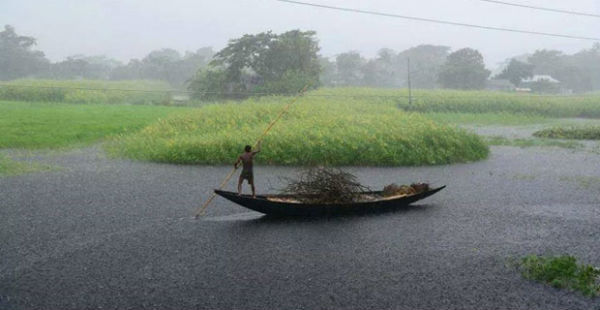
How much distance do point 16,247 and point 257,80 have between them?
31.3 meters

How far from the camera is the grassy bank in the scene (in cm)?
3581

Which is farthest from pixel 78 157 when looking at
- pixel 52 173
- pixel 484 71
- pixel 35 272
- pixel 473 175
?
pixel 484 71

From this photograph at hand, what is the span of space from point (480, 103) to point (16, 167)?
100 ft

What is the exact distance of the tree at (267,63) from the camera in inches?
1459

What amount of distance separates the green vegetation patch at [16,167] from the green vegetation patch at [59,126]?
291 centimetres

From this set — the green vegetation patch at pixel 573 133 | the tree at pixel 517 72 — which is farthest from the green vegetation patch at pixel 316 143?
the tree at pixel 517 72

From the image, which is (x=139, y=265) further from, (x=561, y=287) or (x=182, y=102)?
(x=182, y=102)

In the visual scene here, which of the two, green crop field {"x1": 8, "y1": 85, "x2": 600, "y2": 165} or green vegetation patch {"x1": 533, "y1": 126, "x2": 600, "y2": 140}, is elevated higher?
green crop field {"x1": 8, "y1": 85, "x2": 600, "y2": 165}

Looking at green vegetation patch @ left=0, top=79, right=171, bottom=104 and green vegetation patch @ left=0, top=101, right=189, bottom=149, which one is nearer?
green vegetation patch @ left=0, top=101, right=189, bottom=149

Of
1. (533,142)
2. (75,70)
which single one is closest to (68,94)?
(75,70)

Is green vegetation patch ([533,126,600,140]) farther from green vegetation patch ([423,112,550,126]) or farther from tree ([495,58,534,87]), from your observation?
tree ([495,58,534,87])

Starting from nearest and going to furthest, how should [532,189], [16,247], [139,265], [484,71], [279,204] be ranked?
[139,265], [16,247], [279,204], [532,189], [484,71]

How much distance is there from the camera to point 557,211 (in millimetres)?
10609

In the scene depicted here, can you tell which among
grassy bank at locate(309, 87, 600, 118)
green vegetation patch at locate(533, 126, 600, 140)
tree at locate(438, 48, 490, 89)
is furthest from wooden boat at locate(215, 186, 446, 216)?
tree at locate(438, 48, 490, 89)
